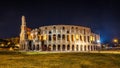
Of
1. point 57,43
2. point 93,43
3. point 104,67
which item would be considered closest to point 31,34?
point 57,43

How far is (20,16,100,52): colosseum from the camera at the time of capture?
377 feet

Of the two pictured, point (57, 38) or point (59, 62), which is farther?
point (57, 38)

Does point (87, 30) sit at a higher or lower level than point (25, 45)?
higher

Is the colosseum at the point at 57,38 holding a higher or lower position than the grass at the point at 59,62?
higher

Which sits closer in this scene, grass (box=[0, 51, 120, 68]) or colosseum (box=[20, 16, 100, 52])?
grass (box=[0, 51, 120, 68])

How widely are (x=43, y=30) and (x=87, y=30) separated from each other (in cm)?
2787

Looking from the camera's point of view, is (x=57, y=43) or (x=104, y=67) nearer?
(x=104, y=67)

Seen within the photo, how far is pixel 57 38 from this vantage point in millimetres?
115312

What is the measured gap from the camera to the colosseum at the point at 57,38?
11500 centimetres

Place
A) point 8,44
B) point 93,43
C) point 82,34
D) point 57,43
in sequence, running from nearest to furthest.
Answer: point 57,43 < point 82,34 < point 93,43 < point 8,44

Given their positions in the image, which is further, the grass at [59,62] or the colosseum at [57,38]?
the colosseum at [57,38]

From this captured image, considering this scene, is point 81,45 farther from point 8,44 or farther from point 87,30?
point 8,44

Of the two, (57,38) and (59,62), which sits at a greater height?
(57,38)

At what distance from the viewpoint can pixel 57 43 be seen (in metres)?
114
